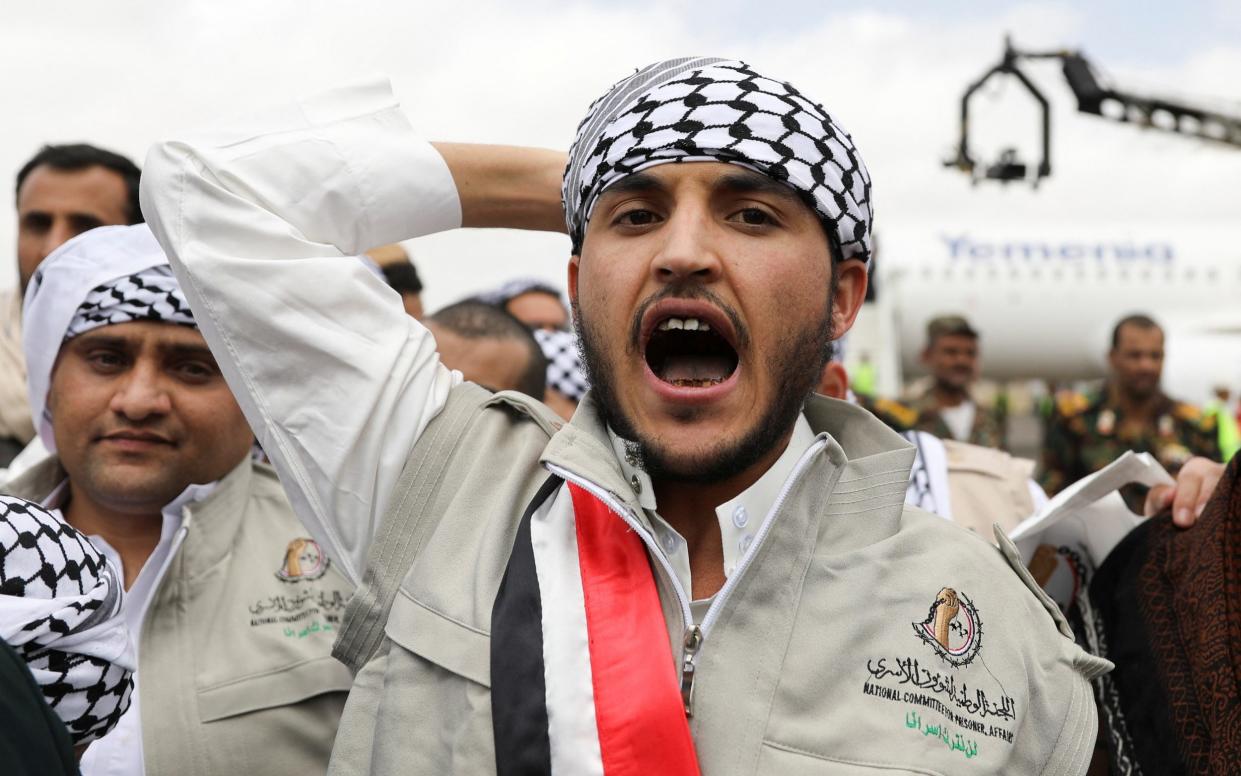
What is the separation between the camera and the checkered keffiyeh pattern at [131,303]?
2.45 meters

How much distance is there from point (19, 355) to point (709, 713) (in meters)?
2.94

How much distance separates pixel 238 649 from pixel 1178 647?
1661 millimetres

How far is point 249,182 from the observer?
204 centimetres

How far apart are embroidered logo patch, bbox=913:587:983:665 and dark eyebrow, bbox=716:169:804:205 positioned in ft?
2.06

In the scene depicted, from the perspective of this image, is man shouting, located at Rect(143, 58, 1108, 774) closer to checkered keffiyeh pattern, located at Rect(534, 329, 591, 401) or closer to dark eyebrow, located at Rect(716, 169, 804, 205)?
dark eyebrow, located at Rect(716, 169, 804, 205)

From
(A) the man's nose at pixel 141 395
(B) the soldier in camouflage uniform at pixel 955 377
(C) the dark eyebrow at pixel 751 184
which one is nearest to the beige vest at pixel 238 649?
(A) the man's nose at pixel 141 395

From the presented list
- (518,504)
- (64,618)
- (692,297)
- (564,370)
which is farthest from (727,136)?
(564,370)

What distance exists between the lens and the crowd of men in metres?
1.67

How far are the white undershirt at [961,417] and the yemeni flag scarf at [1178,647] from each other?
5748mm

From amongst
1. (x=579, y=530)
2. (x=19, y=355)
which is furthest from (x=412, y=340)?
(x=19, y=355)

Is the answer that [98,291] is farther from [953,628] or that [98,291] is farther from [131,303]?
[953,628]

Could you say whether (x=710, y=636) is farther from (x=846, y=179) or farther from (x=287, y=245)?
(x=287, y=245)

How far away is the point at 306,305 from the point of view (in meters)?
1.98

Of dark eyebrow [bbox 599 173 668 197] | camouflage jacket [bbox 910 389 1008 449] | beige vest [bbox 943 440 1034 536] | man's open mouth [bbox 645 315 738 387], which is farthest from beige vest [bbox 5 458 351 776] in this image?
camouflage jacket [bbox 910 389 1008 449]
